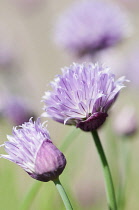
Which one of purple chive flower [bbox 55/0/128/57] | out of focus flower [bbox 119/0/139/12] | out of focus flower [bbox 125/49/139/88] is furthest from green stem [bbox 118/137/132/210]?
out of focus flower [bbox 119/0/139/12]

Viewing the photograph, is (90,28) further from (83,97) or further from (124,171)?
(83,97)

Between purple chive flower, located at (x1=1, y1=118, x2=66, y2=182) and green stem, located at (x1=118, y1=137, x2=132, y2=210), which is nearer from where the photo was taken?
purple chive flower, located at (x1=1, y1=118, x2=66, y2=182)

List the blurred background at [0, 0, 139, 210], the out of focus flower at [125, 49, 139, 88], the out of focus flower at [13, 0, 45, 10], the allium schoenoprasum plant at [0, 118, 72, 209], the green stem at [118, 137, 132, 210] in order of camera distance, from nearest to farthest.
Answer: the allium schoenoprasum plant at [0, 118, 72, 209], the green stem at [118, 137, 132, 210], the blurred background at [0, 0, 139, 210], the out of focus flower at [125, 49, 139, 88], the out of focus flower at [13, 0, 45, 10]

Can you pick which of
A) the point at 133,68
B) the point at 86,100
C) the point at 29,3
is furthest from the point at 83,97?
the point at 29,3

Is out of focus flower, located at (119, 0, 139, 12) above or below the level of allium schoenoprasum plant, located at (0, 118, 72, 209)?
above

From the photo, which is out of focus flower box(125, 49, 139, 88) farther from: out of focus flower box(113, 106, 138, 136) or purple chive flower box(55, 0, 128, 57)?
out of focus flower box(113, 106, 138, 136)

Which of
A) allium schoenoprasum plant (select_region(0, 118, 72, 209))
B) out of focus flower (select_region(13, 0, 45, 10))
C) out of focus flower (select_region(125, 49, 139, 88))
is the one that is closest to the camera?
allium schoenoprasum plant (select_region(0, 118, 72, 209))
